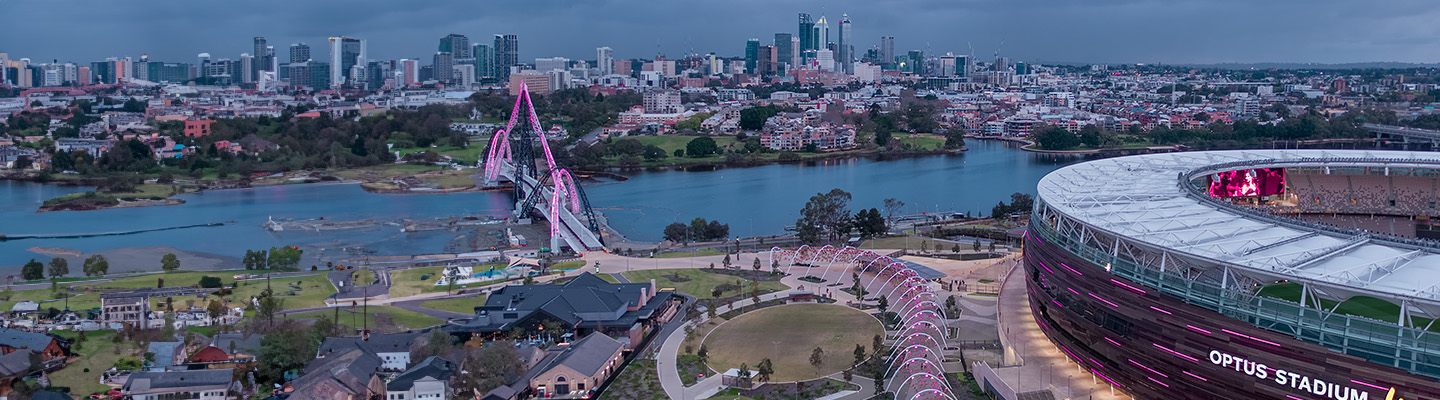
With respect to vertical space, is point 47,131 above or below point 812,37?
below

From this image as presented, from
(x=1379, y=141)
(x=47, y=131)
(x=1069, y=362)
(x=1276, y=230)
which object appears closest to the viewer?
(x=1276, y=230)

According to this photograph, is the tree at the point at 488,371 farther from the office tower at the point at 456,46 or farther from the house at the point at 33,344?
the office tower at the point at 456,46

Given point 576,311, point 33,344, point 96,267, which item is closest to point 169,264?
point 96,267

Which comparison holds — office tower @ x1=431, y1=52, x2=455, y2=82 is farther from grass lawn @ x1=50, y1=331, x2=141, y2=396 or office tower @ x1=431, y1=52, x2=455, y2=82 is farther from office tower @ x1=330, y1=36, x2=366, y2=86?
grass lawn @ x1=50, y1=331, x2=141, y2=396

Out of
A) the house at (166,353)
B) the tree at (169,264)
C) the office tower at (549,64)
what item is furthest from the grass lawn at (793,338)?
the office tower at (549,64)

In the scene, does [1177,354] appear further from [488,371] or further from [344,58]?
[344,58]

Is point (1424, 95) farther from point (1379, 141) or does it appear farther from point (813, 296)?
point (813, 296)

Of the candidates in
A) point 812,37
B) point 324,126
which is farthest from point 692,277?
point 812,37
